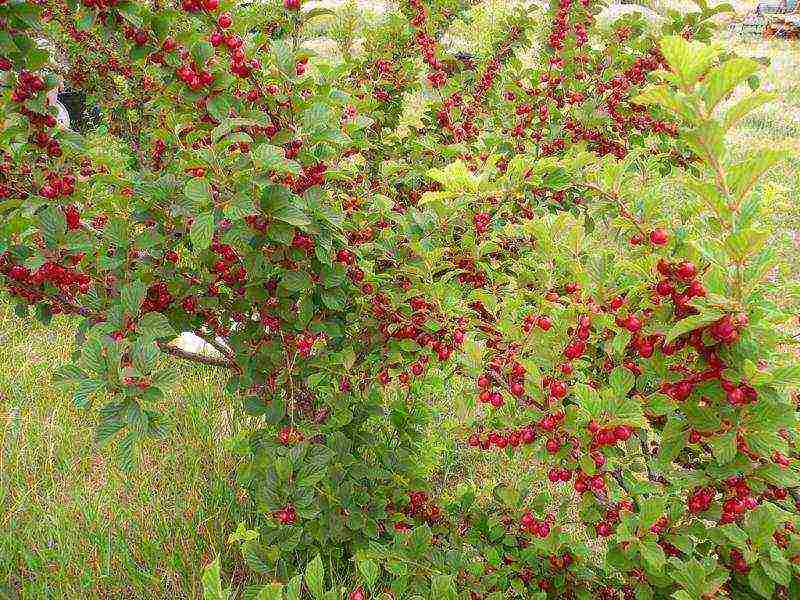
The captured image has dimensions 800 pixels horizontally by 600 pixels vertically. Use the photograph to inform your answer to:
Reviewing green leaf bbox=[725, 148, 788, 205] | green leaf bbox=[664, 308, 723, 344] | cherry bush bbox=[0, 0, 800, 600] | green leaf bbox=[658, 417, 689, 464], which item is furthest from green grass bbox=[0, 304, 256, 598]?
green leaf bbox=[725, 148, 788, 205]

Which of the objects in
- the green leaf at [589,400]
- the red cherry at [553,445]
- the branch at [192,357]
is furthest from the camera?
the branch at [192,357]

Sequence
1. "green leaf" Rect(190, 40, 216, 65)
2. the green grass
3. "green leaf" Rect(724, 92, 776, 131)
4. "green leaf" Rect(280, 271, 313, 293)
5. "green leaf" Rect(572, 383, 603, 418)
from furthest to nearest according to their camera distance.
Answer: the green grass < "green leaf" Rect(280, 271, 313, 293) < "green leaf" Rect(190, 40, 216, 65) < "green leaf" Rect(572, 383, 603, 418) < "green leaf" Rect(724, 92, 776, 131)

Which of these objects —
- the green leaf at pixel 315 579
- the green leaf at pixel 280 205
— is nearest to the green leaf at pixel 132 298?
the green leaf at pixel 280 205

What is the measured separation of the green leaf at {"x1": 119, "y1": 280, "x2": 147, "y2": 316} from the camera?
5.28 ft

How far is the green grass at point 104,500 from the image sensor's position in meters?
2.55

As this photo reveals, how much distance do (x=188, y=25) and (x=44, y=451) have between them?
220 centimetres

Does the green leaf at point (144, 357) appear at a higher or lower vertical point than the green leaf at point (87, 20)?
lower

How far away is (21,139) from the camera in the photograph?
179cm

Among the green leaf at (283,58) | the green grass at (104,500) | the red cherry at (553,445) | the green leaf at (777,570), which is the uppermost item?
the green leaf at (283,58)

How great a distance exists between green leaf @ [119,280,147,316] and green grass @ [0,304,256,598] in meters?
1.33

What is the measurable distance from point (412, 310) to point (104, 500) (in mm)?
1666

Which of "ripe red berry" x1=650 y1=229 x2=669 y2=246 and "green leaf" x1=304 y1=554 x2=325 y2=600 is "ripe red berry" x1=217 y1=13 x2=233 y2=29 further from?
"green leaf" x1=304 y1=554 x2=325 y2=600

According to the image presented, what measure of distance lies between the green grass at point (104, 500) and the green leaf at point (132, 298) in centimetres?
133

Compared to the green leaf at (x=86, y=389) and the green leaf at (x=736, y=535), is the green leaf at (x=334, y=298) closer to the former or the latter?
the green leaf at (x=86, y=389)
